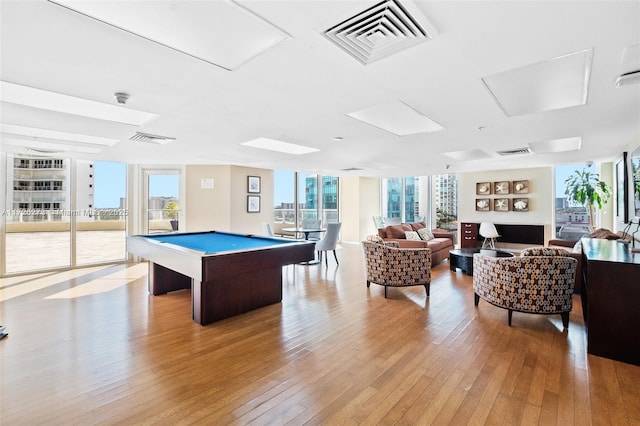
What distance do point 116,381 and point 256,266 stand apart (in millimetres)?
1544

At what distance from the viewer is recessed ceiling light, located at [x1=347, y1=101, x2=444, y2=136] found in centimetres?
326

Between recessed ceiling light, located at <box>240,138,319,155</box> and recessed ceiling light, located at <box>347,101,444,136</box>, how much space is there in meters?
1.68

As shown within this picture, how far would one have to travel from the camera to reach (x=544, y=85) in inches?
103

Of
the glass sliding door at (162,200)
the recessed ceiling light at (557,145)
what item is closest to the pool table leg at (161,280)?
the glass sliding door at (162,200)

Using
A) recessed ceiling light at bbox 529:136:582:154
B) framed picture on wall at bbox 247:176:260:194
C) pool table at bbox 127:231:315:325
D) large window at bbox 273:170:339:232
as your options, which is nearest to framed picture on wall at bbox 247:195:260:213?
A: framed picture on wall at bbox 247:176:260:194

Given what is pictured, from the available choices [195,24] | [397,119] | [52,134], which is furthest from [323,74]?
[52,134]

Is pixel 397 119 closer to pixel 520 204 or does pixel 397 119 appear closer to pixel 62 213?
pixel 520 204

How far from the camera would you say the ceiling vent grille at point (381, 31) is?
1.61m

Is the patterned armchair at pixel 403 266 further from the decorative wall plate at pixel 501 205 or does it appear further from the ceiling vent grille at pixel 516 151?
the decorative wall plate at pixel 501 205

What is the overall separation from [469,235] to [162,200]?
817 centimetres

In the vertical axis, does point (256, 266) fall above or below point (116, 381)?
above

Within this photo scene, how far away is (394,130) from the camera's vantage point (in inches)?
Result: 163

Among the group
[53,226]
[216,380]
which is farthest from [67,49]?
[53,226]

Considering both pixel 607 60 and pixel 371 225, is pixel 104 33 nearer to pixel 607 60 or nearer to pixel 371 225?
pixel 607 60
